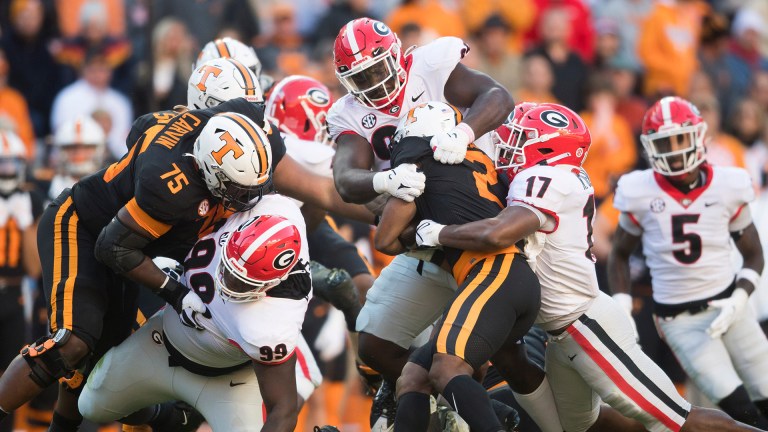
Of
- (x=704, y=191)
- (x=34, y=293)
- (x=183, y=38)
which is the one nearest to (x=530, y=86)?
(x=183, y=38)

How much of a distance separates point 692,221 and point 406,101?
2142mm

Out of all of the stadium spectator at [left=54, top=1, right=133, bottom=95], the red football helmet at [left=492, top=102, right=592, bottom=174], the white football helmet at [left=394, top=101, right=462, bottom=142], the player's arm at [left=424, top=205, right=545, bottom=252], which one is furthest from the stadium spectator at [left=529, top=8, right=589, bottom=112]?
the player's arm at [left=424, top=205, right=545, bottom=252]

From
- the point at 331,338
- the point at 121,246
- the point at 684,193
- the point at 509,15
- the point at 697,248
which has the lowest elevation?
the point at 331,338

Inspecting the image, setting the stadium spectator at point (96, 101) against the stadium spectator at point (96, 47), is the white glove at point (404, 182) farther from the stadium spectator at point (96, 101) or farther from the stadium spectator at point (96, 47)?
the stadium spectator at point (96, 47)

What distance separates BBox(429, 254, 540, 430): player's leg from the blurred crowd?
366cm

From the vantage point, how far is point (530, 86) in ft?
36.5

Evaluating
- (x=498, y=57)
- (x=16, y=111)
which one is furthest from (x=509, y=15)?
(x=16, y=111)

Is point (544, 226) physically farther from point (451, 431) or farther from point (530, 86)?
point (530, 86)

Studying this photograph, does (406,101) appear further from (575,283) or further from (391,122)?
(575,283)

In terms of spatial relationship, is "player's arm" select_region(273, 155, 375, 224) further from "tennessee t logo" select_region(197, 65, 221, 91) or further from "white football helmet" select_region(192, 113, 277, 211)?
"tennessee t logo" select_region(197, 65, 221, 91)

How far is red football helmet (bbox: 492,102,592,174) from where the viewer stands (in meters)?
5.86

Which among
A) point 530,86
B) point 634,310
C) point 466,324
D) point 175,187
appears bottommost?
point 634,310

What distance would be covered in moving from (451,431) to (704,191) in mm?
2607

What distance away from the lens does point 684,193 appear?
294 inches
